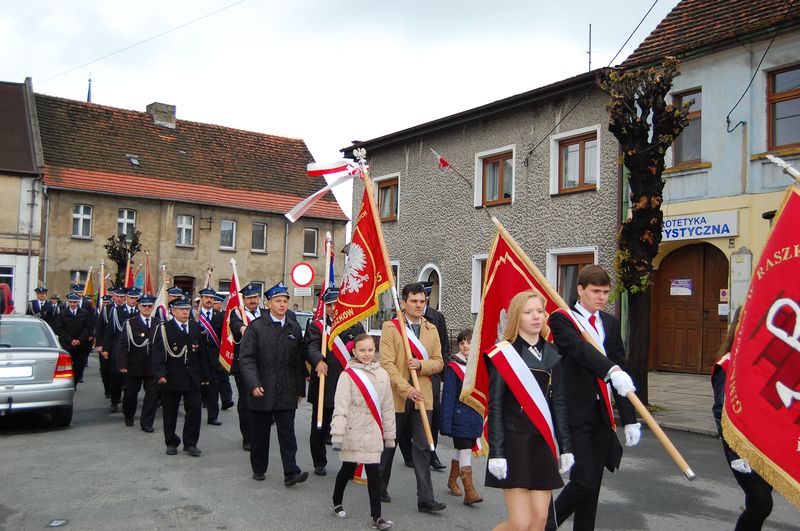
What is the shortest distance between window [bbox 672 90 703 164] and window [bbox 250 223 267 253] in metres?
29.6

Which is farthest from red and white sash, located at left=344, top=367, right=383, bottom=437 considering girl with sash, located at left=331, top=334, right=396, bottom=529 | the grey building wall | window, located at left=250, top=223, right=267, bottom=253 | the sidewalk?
window, located at left=250, top=223, right=267, bottom=253

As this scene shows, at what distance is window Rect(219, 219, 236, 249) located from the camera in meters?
42.1

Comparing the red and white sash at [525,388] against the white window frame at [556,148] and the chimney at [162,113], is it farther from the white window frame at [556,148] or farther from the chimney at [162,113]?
the chimney at [162,113]

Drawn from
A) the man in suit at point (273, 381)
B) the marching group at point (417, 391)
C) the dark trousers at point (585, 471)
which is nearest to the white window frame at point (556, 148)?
the marching group at point (417, 391)

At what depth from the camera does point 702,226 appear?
15.9 m

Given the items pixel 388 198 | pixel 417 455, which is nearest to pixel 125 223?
pixel 388 198

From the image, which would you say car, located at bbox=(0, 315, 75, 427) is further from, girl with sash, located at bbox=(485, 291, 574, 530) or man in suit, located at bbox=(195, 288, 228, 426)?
girl with sash, located at bbox=(485, 291, 574, 530)

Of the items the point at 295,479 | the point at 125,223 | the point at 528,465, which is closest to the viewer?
the point at 528,465

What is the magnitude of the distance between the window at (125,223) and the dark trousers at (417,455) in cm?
3479

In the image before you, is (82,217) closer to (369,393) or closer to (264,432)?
(264,432)

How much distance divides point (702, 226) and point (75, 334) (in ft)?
41.8

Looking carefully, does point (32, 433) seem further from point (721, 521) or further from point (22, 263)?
point (22, 263)

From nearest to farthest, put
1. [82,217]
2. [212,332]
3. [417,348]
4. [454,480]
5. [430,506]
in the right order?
1. [430,506]
2. [417,348]
3. [454,480]
4. [212,332]
5. [82,217]

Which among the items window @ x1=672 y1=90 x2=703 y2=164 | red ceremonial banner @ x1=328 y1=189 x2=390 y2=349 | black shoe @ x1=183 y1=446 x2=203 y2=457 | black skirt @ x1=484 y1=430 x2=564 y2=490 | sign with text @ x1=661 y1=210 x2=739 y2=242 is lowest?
black shoe @ x1=183 y1=446 x2=203 y2=457
